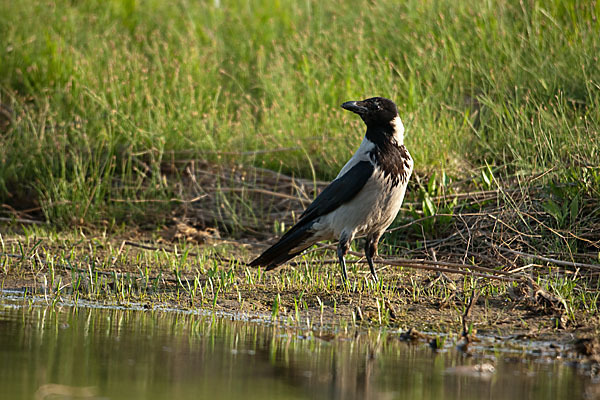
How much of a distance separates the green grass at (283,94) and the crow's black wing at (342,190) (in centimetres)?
184

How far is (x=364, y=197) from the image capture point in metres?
5.91

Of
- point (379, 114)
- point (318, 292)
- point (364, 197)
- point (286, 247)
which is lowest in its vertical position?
point (318, 292)

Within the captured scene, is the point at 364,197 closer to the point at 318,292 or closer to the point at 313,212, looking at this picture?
the point at 313,212

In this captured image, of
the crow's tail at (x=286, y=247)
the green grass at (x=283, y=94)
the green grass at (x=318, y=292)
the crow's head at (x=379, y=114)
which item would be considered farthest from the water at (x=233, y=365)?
the green grass at (x=283, y=94)

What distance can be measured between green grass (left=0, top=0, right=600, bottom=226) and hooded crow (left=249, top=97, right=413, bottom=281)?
1.59 metres

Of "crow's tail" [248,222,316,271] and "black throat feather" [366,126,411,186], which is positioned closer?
"black throat feather" [366,126,411,186]

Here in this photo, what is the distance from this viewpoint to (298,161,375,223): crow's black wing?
588 centimetres

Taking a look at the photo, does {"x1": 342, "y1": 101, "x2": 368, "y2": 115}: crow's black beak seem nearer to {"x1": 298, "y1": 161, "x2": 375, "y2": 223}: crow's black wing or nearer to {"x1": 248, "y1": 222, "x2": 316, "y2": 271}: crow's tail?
{"x1": 298, "y1": 161, "x2": 375, "y2": 223}: crow's black wing

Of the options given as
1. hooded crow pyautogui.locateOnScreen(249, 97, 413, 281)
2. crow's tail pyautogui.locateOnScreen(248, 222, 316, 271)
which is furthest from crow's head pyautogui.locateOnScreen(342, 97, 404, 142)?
crow's tail pyautogui.locateOnScreen(248, 222, 316, 271)

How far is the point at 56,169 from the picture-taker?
870 cm

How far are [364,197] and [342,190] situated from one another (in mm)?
173

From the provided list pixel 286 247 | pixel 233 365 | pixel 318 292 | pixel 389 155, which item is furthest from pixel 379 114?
pixel 233 365

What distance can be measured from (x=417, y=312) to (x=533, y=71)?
4.66 metres

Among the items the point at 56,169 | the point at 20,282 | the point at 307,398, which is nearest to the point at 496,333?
the point at 307,398
